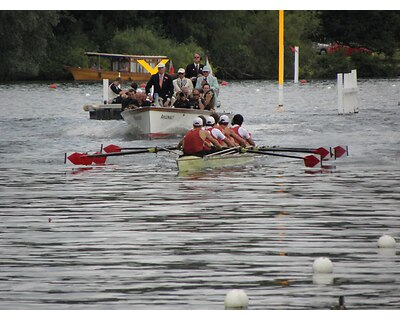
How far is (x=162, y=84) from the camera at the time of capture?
33.0 m

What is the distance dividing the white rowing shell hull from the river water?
398 millimetres

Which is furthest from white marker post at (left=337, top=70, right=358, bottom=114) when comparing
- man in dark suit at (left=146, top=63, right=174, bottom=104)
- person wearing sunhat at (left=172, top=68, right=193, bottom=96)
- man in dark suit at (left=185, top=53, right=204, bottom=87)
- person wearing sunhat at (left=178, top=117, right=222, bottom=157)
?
person wearing sunhat at (left=178, top=117, right=222, bottom=157)

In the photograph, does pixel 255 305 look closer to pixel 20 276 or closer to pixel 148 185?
pixel 20 276

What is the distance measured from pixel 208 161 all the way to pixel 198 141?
2.12ft

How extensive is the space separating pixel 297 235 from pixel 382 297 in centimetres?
437

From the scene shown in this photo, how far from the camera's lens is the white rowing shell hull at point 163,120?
32438mm


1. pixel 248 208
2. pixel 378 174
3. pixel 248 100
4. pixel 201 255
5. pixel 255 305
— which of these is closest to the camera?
pixel 255 305

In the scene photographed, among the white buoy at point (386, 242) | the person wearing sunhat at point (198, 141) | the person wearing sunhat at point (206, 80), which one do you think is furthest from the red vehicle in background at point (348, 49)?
the white buoy at point (386, 242)

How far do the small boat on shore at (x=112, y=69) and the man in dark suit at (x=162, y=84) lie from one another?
36.2 meters

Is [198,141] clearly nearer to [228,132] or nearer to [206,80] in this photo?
[228,132]

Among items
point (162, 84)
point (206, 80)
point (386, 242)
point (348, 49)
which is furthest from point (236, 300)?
point (348, 49)

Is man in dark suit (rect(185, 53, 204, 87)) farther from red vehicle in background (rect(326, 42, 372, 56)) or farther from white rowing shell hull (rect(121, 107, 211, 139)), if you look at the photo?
red vehicle in background (rect(326, 42, 372, 56))

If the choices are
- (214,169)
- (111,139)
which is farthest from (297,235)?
(111,139)

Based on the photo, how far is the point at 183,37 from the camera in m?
85.9
